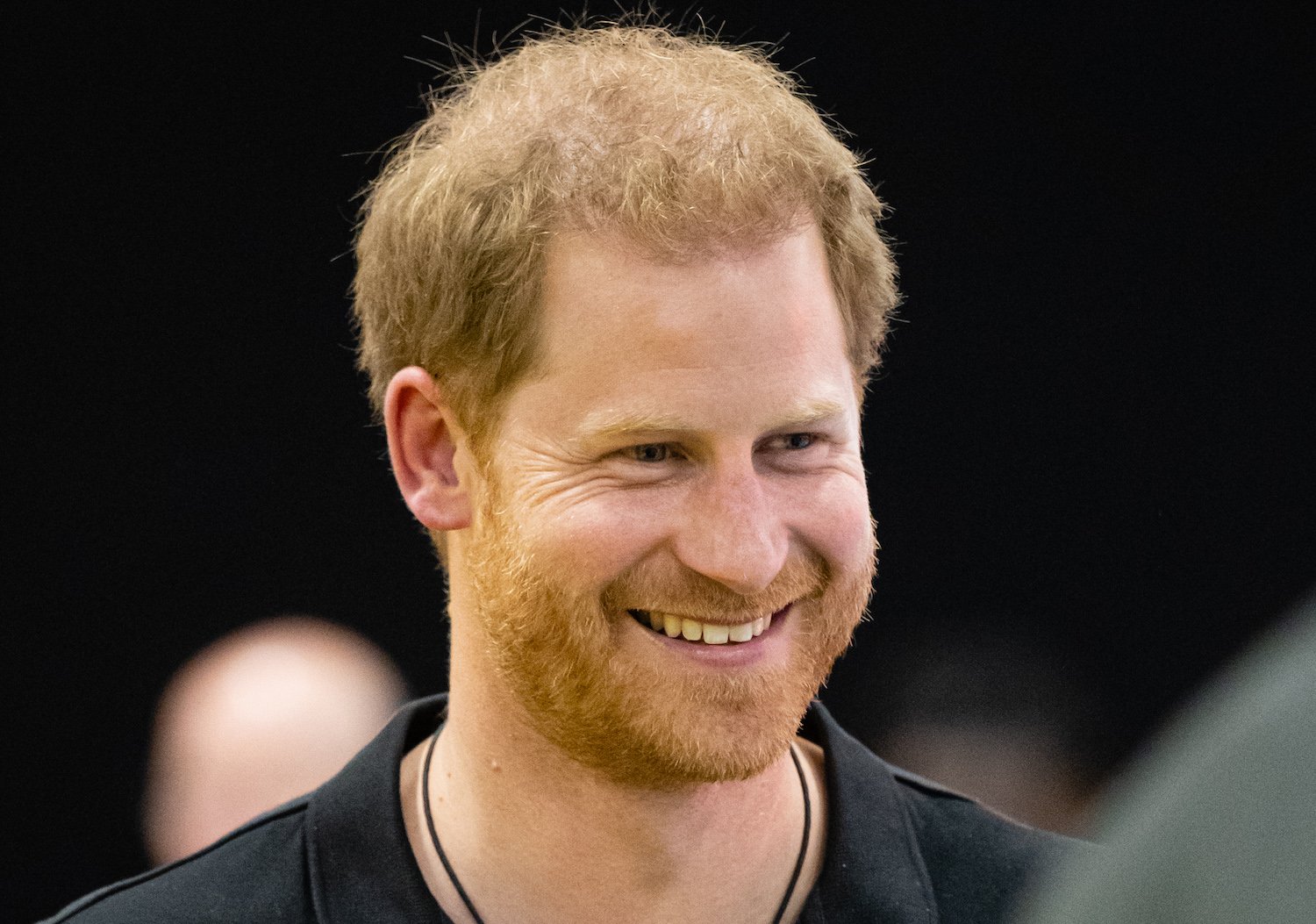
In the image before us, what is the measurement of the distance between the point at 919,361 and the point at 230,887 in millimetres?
2514

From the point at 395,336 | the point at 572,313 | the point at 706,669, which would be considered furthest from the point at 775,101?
the point at 706,669

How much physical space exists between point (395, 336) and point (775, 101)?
25.8 inches

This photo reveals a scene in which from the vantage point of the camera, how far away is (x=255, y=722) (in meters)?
3.78

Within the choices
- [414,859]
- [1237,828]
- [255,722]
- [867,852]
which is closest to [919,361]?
[255,722]

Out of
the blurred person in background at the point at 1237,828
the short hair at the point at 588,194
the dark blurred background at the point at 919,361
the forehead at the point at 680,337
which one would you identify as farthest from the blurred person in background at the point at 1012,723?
the blurred person in background at the point at 1237,828

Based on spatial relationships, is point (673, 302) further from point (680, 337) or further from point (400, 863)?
point (400, 863)

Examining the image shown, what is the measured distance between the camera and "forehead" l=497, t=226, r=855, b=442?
2.04 meters

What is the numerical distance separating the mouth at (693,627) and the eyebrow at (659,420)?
0.24m

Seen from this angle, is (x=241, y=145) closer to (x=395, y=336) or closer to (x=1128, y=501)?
(x=395, y=336)

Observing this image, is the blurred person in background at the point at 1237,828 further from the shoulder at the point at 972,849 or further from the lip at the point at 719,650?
the shoulder at the point at 972,849

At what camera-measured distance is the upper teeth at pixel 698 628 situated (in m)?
2.11

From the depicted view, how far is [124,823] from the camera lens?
3.94 meters

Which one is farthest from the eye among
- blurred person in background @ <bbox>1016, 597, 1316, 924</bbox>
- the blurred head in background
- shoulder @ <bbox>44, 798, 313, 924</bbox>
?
the blurred head in background

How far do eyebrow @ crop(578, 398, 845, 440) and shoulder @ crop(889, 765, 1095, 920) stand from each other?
66cm
